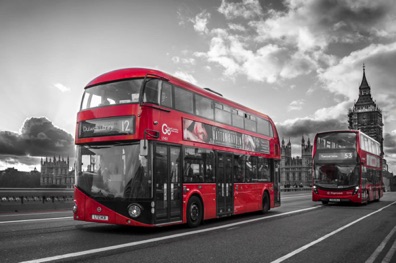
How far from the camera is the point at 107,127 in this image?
999 cm

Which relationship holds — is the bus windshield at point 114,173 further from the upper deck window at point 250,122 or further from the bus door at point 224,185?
the upper deck window at point 250,122

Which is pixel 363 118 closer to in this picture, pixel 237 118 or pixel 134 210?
pixel 237 118

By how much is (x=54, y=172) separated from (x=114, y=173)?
15676cm

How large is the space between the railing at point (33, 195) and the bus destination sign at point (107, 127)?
8767mm

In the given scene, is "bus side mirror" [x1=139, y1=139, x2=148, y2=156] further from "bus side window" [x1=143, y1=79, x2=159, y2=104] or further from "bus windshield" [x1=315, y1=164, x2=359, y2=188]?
"bus windshield" [x1=315, y1=164, x2=359, y2=188]

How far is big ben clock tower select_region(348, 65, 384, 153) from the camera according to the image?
176 metres

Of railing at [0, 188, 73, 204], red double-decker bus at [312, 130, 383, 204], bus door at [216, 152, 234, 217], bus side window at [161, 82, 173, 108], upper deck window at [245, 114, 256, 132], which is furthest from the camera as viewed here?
red double-decker bus at [312, 130, 383, 204]

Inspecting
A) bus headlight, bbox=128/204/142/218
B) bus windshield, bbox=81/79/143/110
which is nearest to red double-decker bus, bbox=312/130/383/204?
bus windshield, bbox=81/79/143/110

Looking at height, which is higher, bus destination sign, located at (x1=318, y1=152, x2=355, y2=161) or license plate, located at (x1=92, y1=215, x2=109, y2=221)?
bus destination sign, located at (x1=318, y1=152, x2=355, y2=161)

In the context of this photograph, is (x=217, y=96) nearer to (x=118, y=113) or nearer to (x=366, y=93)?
(x=118, y=113)

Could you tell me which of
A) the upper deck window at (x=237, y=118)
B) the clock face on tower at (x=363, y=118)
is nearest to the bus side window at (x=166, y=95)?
the upper deck window at (x=237, y=118)

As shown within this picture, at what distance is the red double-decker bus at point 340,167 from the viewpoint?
2223 cm

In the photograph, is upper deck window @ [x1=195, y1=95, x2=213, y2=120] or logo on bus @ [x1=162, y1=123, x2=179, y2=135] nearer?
logo on bus @ [x1=162, y1=123, x2=179, y2=135]

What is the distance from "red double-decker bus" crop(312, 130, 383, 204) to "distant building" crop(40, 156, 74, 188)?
432ft
